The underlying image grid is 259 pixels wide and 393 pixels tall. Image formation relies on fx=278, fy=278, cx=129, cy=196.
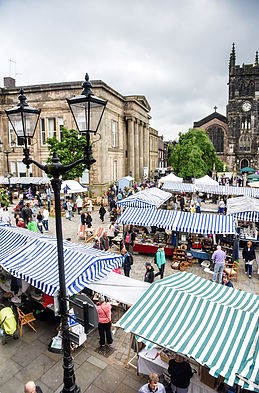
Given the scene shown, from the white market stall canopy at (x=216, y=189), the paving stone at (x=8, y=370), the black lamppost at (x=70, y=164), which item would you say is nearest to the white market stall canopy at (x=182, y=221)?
the paving stone at (x=8, y=370)

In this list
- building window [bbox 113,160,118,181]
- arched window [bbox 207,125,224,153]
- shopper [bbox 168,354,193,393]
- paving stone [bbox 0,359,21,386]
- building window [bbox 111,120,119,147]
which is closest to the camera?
shopper [bbox 168,354,193,393]

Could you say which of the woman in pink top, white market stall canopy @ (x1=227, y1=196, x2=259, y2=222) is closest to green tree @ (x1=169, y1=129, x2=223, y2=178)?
white market stall canopy @ (x1=227, y1=196, x2=259, y2=222)

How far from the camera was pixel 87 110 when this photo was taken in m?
4.14

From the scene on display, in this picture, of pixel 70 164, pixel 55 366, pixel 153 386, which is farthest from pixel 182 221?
pixel 70 164

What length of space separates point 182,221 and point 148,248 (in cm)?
207

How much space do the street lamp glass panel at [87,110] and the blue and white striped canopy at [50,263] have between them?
3.89 meters

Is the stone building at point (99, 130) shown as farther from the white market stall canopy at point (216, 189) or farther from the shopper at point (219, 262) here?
the shopper at point (219, 262)

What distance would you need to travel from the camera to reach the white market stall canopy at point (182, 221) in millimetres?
11789

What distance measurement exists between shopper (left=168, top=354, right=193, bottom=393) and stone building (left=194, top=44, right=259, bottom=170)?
62.6 metres

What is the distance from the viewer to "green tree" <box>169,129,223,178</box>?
121 feet

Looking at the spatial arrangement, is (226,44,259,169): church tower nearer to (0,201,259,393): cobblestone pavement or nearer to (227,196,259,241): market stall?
(227,196,259,241): market stall

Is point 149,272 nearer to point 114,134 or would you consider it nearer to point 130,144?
point 114,134

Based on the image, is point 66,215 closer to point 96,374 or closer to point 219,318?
point 96,374

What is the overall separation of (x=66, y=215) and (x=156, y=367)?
1603 cm
